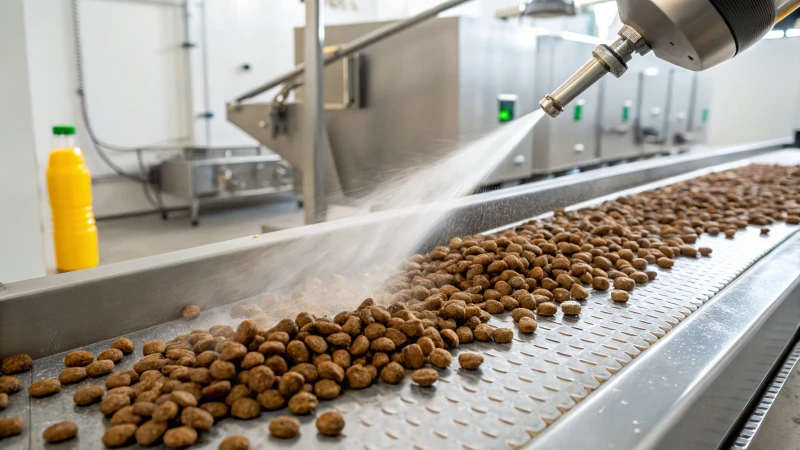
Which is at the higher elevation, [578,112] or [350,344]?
[578,112]

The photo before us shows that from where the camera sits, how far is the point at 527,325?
792 mm

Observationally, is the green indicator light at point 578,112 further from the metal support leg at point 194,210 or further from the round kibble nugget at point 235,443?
the round kibble nugget at point 235,443

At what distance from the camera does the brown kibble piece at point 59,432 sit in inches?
21.5

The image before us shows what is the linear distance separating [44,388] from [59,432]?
113 millimetres

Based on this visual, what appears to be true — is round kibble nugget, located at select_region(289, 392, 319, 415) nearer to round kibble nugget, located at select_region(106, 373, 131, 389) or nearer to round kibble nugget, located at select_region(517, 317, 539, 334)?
round kibble nugget, located at select_region(106, 373, 131, 389)

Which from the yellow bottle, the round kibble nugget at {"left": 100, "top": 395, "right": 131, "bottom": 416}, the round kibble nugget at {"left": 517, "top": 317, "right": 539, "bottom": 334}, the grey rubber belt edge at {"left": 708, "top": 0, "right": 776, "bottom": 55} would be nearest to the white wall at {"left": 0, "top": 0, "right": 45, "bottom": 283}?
the yellow bottle

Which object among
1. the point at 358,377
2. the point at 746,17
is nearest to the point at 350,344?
the point at 358,377

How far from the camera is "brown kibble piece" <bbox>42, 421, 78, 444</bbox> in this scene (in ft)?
1.79

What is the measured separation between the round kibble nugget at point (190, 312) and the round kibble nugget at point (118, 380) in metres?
0.19

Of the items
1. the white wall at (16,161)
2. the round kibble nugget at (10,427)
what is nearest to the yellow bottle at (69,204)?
the white wall at (16,161)

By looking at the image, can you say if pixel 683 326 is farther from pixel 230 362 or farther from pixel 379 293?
pixel 230 362

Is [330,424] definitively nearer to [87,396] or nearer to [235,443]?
[235,443]

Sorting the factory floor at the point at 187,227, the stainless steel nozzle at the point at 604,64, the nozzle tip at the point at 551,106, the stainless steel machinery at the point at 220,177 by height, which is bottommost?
the factory floor at the point at 187,227

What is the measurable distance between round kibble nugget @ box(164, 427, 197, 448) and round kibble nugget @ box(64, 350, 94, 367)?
0.22 meters
